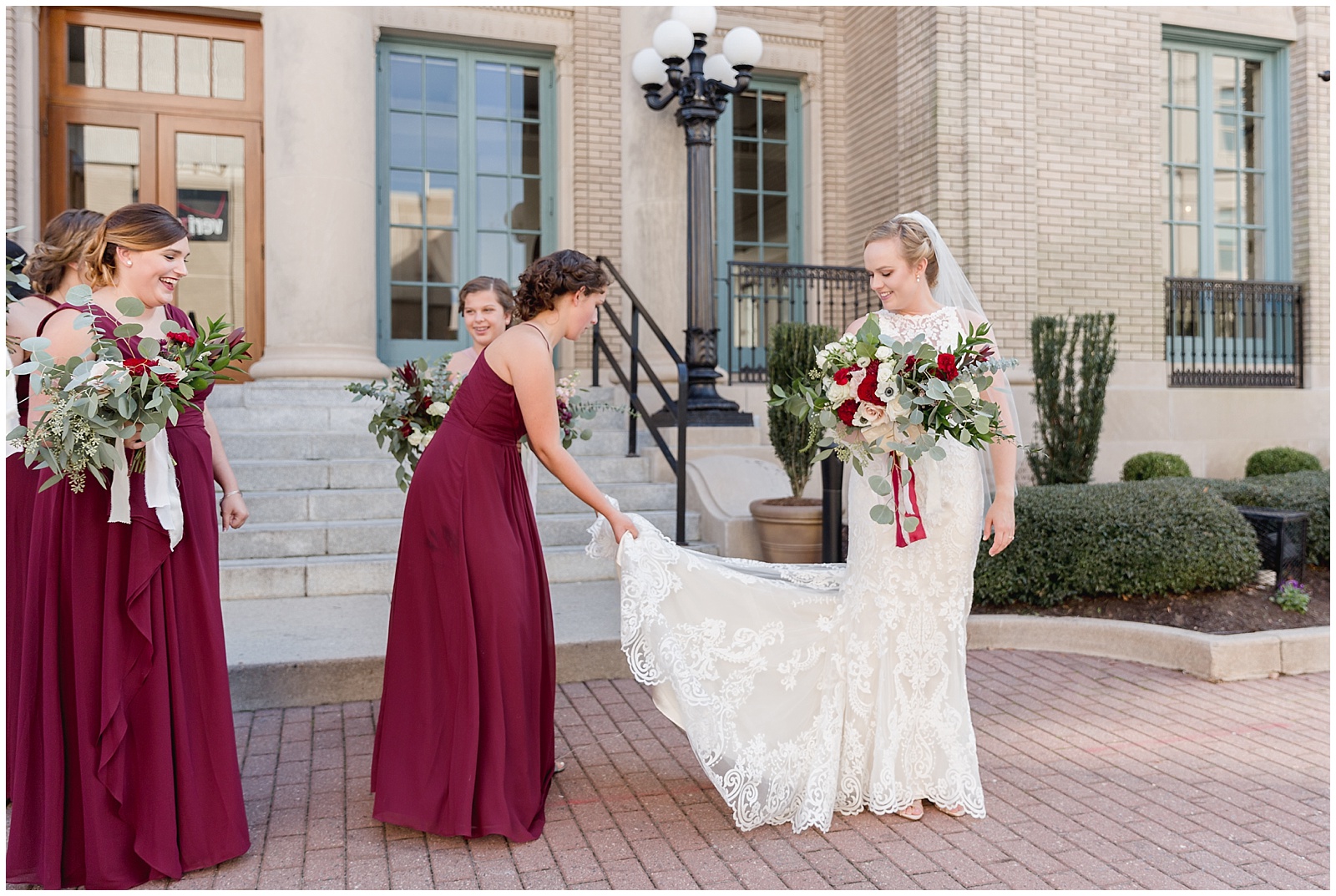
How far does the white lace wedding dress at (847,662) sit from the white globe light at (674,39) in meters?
5.51

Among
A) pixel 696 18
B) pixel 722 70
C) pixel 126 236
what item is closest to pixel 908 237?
pixel 126 236

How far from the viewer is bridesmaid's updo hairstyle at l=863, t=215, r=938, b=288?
11.5 feet

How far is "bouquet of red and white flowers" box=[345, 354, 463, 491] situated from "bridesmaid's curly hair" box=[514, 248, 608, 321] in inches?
48.7

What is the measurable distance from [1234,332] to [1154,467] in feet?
9.29

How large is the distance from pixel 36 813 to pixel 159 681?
0.55m

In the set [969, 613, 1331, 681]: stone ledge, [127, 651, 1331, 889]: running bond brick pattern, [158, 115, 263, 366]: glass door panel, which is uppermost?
[158, 115, 263, 366]: glass door panel

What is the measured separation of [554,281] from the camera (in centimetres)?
328

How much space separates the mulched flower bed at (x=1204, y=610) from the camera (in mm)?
5871

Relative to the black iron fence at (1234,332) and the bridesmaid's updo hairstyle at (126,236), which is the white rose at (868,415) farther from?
the black iron fence at (1234,332)

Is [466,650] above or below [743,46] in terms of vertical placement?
below

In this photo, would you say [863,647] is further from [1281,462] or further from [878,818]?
[1281,462]

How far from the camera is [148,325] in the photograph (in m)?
3.10

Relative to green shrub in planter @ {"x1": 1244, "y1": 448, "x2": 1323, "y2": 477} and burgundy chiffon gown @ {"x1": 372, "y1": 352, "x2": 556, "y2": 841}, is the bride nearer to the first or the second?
burgundy chiffon gown @ {"x1": 372, "y1": 352, "x2": 556, "y2": 841}

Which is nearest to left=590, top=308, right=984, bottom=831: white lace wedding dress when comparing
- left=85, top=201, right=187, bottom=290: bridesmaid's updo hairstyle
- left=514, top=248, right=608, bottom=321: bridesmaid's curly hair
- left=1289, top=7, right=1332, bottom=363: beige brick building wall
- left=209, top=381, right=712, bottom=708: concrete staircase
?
left=514, top=248, right=608, bottom=321: bridesmaid's curly hair
